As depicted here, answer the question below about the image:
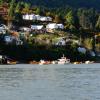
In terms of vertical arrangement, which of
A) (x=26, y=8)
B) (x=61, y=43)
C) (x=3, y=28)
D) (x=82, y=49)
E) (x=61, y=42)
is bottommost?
(x=82, y=49)

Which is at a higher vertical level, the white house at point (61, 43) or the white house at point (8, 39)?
the white house at point (8, 39)

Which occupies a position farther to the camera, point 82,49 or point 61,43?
point 82,49

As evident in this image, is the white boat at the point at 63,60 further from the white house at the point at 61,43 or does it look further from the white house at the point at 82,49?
the white house at the point at 61,43

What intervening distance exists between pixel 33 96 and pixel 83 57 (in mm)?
84618

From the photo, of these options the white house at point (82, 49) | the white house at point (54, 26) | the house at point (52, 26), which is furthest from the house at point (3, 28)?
the white house at point (82, 49)

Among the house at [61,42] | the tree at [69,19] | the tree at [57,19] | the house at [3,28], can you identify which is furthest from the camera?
the tree at [57,19]

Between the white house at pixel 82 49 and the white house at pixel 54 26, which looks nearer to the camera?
the white house at pixel 82 49

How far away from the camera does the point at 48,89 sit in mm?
43281

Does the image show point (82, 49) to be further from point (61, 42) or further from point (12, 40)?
point (12, 40)

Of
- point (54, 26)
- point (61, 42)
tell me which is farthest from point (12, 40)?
point (54, 26)

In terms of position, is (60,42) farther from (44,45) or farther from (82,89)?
(82,89)

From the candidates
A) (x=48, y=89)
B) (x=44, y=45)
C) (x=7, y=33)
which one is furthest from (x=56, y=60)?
(x=48, y=89)

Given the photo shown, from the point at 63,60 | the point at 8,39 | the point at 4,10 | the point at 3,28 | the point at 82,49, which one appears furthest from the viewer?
the point at 4,10

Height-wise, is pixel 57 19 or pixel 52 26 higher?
pixel 57 19
